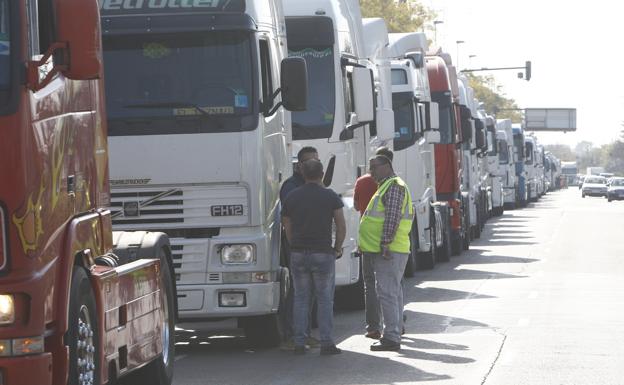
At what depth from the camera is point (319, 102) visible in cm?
1703

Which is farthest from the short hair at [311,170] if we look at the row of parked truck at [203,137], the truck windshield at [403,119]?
the truck windshield at [403,119]

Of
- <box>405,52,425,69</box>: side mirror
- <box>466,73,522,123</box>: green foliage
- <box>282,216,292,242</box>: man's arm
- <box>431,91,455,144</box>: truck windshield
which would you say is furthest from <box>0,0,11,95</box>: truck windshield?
<box>466,73,522,123</box>: green foliage

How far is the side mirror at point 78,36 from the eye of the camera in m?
Result: 7.59

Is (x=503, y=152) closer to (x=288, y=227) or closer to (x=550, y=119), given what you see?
(x=288, y=227)

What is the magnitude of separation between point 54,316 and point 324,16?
9.75 m

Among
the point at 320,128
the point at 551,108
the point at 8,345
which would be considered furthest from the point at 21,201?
the point at 551,108

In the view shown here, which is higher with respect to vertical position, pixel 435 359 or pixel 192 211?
pixel 192 211

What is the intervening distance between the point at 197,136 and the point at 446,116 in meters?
17.7

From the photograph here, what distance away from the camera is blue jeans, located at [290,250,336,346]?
Answer: 548 inches

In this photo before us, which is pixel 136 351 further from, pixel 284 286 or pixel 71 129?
pixel 284 286

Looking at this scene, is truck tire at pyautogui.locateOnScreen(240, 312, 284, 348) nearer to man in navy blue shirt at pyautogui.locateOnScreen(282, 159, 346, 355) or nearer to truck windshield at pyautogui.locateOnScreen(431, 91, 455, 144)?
man in navy blue shirt at pyautogui.locateOnScreen(282, 159, 346, 355)

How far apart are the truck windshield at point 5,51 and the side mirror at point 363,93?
9.05m

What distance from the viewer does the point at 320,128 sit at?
17.0 meters

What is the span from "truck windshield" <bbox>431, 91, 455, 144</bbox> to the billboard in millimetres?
103373
